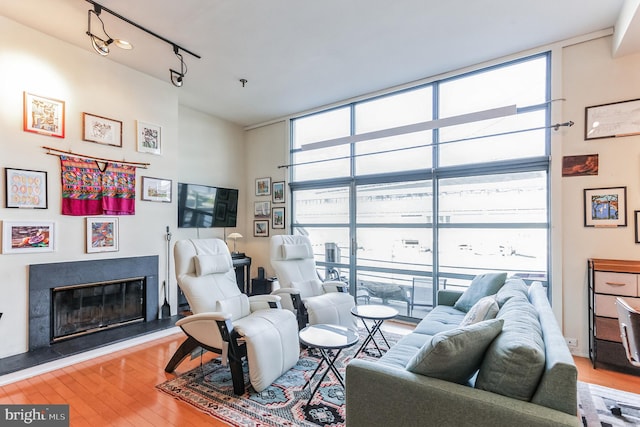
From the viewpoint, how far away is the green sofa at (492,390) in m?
1.17

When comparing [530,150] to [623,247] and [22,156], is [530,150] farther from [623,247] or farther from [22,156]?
[22,156]

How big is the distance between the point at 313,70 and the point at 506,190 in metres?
2.76

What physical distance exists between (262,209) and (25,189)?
132 inches

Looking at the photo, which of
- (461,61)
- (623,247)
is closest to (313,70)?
(461,61)

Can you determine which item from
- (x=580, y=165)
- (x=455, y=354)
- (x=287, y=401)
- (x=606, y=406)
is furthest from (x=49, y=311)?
(x=580, y=165)

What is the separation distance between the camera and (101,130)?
3.58 meters

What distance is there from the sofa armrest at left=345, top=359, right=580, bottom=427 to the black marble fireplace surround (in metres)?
3.05

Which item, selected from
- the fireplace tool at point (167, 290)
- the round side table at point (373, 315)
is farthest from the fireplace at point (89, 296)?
the round side table at point (373, 315)

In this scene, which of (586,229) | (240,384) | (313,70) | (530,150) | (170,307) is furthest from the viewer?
(170,307)

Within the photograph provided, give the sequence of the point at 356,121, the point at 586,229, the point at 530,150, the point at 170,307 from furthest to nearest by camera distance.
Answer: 1. the point at 356,121
2. the point at 170,307
3. the point at 530,150
4. the point at 586,229

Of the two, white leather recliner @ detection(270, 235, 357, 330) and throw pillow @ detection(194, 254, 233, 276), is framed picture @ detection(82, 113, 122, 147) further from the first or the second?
white leather recliner @ detection(270, 235, 357, 330)

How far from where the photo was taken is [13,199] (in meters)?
2.96

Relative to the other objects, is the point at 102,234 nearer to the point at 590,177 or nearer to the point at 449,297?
the point at 449,297

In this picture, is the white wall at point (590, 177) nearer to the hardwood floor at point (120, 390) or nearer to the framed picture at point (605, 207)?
the framed picture at point (605, 207)
